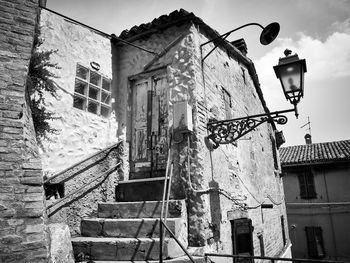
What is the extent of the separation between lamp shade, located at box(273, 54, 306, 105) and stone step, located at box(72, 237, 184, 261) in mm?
3318

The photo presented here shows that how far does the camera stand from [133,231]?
427cm

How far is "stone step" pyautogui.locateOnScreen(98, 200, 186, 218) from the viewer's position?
15.1 feet

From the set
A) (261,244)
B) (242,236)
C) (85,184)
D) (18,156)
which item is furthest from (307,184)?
(18,156)

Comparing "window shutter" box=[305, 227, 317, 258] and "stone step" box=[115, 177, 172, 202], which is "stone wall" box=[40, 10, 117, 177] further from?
"window shutter" box=[305, 227, 317, 258]

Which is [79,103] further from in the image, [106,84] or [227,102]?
[227,102]

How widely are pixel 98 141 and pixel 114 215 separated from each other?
1717mm

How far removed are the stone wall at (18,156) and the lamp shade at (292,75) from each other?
13.6 feet

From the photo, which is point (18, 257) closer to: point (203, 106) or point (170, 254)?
point (170, 254)

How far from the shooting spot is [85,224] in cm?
467

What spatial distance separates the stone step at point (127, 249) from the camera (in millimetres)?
3850

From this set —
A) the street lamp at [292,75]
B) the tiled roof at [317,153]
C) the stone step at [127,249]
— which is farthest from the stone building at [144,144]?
the tiled roof at [317,153]

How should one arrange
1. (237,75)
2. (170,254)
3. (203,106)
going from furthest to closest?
1. (237,75)
2. (203,106)
3. (170,254)

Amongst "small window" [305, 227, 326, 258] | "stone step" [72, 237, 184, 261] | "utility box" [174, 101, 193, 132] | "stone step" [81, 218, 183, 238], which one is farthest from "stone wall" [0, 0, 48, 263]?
"small window" [305, 227, 326, 258]

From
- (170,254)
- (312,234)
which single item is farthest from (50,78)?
(312,234)
